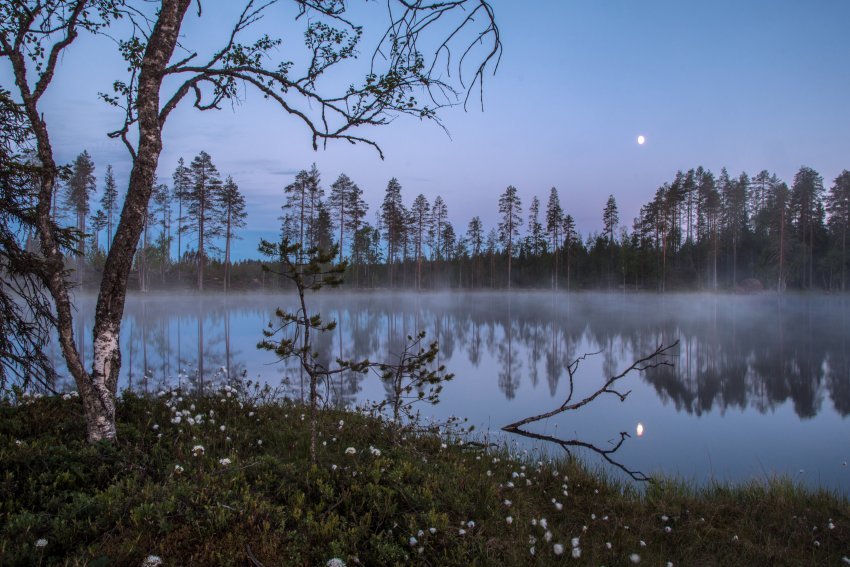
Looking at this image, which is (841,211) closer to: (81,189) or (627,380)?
(627,380)

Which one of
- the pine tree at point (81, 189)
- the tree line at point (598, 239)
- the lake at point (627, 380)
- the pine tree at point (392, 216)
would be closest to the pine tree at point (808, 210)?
the tree line at point (598, 239)

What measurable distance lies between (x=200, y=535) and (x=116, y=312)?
2.80m

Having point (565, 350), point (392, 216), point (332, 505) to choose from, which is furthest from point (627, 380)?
point (392, 216)

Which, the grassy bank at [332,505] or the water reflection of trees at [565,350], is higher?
the grassy bank at [332,505]

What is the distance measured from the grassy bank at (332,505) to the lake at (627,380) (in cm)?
153

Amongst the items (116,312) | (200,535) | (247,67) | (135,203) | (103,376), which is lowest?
(200,535)

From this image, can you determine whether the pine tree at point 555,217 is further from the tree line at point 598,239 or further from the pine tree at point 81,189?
the pine tree at point 81,189

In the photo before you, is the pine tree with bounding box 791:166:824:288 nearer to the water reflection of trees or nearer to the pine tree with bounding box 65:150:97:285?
the water reflection of trees

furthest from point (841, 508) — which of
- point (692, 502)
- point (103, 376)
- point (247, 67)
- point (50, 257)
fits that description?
point (50, 257)

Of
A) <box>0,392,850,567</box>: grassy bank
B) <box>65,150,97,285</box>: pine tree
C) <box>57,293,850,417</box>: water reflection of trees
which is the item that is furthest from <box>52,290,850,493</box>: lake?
<box>65,150,97,285</box>: pine tree

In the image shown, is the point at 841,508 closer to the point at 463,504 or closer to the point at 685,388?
the point at 463,504

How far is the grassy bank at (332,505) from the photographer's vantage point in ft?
10.5

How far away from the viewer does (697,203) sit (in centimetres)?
7425

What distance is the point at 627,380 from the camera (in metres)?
16.2
